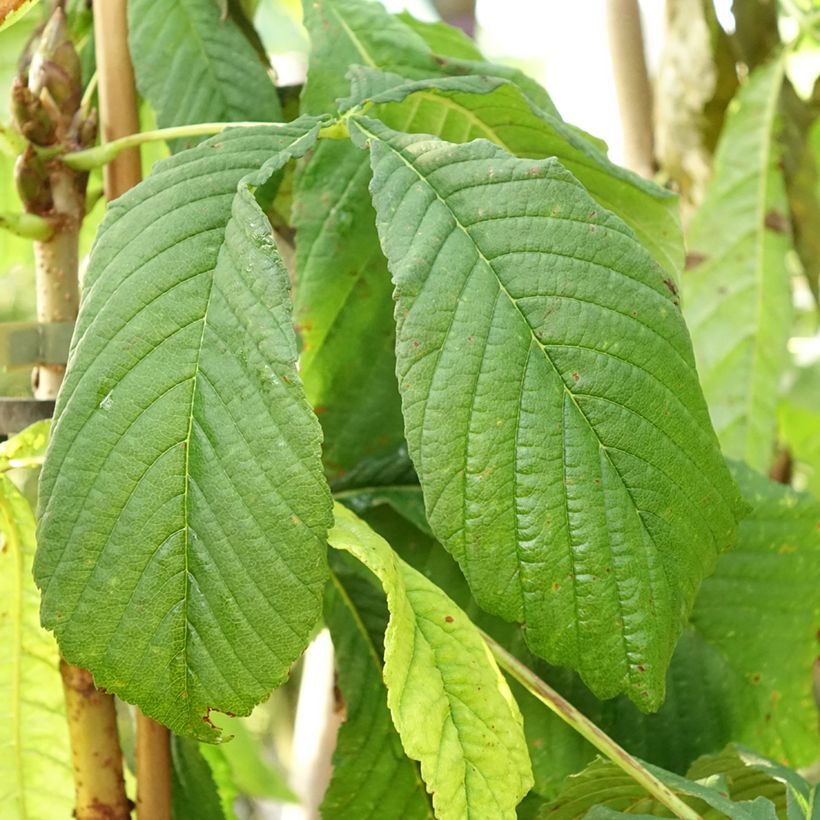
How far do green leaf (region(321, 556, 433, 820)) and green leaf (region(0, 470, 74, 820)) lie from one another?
6.0 inches

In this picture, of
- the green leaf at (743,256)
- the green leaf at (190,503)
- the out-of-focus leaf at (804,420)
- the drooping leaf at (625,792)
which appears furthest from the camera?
the out-of-focus leaf at (804,420)

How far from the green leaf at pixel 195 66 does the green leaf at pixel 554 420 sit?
0.76 ft

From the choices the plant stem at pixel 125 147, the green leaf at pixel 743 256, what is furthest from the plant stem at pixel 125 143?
the green leaf at pixel 743 256

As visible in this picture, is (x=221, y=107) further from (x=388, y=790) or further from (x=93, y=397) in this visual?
(x=388, y=790)

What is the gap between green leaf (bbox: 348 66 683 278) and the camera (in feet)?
1.80

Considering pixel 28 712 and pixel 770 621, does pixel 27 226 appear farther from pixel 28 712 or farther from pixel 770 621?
pixel 770 621

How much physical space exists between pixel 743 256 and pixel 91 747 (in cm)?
70

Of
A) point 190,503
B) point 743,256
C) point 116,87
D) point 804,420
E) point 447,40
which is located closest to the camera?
point 190,503

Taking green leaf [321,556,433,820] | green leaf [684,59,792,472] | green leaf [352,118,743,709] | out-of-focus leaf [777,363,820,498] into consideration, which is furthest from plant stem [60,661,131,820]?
out-of-focus leaf [777,363,820,498]

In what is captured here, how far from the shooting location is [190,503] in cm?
39

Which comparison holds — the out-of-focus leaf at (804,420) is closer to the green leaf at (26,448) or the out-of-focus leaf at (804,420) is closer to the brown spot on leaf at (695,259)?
the brown spot on leaf at (695,259)

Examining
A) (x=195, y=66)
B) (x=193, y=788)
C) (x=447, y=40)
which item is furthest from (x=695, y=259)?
(x=193, y=788)

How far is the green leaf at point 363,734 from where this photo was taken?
0.61 metres

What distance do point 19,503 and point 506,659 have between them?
25 cm
